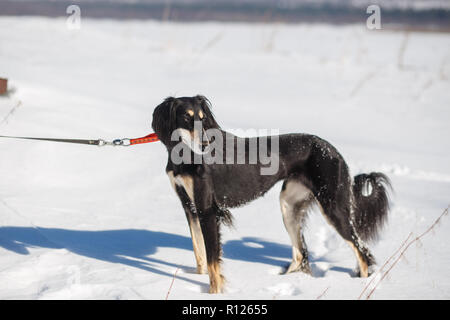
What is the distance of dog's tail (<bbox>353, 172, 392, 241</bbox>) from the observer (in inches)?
164

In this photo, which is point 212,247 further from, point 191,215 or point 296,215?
point 296,215

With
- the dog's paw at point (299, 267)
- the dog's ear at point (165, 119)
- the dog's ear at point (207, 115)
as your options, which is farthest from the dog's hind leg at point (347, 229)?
the dog's ear at point (165, 119)

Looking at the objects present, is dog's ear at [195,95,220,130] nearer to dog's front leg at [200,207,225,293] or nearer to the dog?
the dog

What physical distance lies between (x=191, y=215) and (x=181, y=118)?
735 millimetres

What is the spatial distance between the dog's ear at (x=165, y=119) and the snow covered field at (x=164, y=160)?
1.03 m

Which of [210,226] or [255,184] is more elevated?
[255,184]

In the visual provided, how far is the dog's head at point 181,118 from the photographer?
361 cm

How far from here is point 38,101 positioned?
291 inches

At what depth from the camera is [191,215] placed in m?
3.85

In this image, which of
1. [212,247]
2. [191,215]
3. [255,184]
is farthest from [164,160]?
[212,247]

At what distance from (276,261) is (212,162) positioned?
4.00 feet

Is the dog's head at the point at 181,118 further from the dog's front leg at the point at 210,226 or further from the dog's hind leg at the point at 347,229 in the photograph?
the dog's hind leg at the point at 347,229

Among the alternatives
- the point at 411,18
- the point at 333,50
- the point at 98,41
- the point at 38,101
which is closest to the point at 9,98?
the point at 38,101

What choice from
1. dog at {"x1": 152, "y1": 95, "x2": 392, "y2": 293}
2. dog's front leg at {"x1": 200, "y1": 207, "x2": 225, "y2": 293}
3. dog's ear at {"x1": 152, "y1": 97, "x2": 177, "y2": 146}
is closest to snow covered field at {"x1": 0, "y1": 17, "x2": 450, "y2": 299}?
dog's front leg at {"x1": 200, "y1": 207, "x2": 225, "y2": 293}
